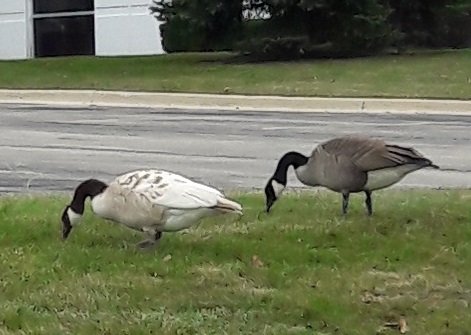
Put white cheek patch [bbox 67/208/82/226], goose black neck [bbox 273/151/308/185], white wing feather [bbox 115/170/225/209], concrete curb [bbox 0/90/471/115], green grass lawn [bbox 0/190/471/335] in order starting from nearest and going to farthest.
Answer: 1. green grass lawn [bbox 0/190/471/335]
2. white wing feather [bbox 115/170/225/209]
3. white cheek patch [bbox 67/208/82/226]
4. goose black neck [bbox 273/151/308/185]
5. concrete curb [bbox 0/90/471/115]

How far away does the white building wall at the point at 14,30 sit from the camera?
30547 millimetres

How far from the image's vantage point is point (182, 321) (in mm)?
4750

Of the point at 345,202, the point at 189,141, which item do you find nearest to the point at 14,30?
the point at 189,141

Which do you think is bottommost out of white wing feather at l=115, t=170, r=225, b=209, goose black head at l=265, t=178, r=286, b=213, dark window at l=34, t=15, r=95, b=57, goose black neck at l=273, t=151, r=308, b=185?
dark window at l=34, t=15, r=95, b=57

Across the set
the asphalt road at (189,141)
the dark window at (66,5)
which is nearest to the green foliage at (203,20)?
the dark window at (66,5)

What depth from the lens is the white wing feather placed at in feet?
18.2

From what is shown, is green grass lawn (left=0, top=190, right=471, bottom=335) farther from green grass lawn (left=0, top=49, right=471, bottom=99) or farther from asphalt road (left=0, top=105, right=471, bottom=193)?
green grass lawn (left=0, top=49, right=471, bottom=99)

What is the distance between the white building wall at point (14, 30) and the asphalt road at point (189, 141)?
12.8 meters

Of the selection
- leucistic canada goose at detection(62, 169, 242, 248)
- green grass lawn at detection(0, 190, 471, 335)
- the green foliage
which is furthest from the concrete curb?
leucistic canada goose at detection(62, 169, 242, 248)

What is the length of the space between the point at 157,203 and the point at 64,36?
2548cm

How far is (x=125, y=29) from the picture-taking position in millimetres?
29484

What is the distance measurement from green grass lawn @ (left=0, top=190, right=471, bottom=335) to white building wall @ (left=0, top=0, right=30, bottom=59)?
78.5ft

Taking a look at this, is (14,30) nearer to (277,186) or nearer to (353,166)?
(277,186)

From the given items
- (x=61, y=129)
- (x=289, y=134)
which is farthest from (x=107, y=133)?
(x=289, y=134)
